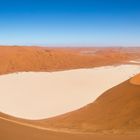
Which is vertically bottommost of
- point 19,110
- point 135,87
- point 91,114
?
point 19,110

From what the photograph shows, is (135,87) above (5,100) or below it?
above

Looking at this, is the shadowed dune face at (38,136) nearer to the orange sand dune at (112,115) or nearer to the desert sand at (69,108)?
the desert sand at (69,108)

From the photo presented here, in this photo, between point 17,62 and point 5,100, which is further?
point 17,62

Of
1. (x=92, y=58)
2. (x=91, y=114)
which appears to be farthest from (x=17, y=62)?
(x=91, y=114)

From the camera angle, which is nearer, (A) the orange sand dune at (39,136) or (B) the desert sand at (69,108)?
(A) the orange sand dune at (39,136)

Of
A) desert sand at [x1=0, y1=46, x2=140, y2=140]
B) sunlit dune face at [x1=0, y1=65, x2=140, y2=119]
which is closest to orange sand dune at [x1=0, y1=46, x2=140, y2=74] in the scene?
desert sand at [x1=0, y1=46, x2=140, y2=140]

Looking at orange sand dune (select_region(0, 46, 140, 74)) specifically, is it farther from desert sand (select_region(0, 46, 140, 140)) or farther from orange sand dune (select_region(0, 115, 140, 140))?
orange sand dune (select_region(0, 115, 140, 140))

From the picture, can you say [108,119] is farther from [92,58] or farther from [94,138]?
[92,58]

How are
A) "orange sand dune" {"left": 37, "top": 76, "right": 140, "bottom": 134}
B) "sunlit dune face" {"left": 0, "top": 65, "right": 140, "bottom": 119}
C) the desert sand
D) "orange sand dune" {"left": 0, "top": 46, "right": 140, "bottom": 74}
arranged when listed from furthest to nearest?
"orange sand dune" {"left": 0, "top": 46, "right": 140, "bottom": 74}
"sunlit dune face" {"left": 0, "top": 65, "right": 140, "bottom": 119}
"orange sand dune" {"left": 37, "top": 76, "right": 140, "bottom": 134}
the desert sand

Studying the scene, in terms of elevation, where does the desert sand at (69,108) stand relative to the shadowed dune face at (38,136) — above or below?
below

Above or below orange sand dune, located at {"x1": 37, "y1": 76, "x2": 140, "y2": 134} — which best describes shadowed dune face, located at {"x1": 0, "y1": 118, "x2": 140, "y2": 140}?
above

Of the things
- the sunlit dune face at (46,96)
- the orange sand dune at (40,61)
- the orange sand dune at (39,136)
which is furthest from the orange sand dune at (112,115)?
the orange sand dune at (40,61)
